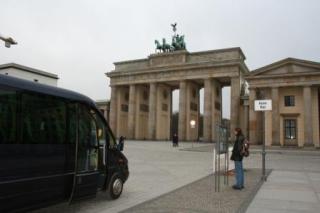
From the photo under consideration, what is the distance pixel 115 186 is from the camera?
29.7ft

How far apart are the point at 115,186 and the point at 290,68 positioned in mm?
38888

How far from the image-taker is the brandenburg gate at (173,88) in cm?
5631

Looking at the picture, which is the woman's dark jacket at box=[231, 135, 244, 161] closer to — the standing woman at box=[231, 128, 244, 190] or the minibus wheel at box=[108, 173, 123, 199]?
the standing woman at box=[231, 128, 244, 190]

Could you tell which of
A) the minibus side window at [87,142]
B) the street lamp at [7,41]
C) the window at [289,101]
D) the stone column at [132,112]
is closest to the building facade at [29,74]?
the street lamp at [7,41]

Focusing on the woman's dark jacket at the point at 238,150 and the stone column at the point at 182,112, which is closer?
the woman's dark jacket at the point at 238,150

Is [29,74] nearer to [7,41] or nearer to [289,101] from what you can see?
[7,41]

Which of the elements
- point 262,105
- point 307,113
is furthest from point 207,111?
point 262,105

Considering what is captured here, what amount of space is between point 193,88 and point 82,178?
5873 cm

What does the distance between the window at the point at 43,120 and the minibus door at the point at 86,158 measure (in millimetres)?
531

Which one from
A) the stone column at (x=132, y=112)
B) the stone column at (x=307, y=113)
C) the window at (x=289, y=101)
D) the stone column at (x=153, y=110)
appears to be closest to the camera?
the stone column at (x=307, y=113)

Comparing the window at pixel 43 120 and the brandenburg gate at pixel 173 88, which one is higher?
the brandenburg gate at pixel 173 88

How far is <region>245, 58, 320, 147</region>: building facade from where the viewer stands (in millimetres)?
42416

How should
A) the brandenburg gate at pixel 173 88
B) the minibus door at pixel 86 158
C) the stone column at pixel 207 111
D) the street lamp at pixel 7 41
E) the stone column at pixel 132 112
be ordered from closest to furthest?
the minibus door at pixel 86 158 < the street lamp at pixel 7 41 < the brandenburg gate at pixel 173 88 < the stone column at pixel 207 111 < the stone column at pixel 132 112

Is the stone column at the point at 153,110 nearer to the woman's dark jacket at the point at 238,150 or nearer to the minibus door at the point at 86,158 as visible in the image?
the woman's dark jacket at the point at 238,150
